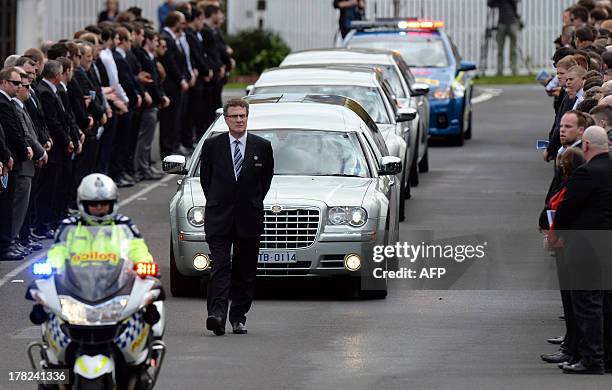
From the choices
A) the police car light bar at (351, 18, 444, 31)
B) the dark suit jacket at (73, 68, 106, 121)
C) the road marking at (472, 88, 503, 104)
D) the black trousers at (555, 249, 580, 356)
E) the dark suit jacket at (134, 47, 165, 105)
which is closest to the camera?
the black trousers at (555, 249, 580, 356)

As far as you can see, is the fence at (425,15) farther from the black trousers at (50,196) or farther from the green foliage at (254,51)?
the black trousers at (50,196)

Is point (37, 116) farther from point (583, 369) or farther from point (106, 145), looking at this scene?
point (583, 369)

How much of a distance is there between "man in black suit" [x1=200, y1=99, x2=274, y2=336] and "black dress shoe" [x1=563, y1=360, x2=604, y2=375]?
8.87ft

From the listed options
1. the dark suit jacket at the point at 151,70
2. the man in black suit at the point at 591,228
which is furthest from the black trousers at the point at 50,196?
the man in black suit at the point at 591,228

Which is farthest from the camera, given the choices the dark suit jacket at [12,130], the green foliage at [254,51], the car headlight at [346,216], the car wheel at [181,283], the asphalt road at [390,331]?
the green foliage at [254,51]

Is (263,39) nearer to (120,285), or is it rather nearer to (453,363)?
(453,363)

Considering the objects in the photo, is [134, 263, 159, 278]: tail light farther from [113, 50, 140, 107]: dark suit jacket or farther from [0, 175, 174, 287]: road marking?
[113, 50, 140, 107]: dark suit jacket

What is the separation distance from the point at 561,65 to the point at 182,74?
35.1 feet

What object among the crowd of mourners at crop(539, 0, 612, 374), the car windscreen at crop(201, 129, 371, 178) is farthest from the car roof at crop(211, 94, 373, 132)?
the crowd of mourners at crop(539, 0, 612, 374)

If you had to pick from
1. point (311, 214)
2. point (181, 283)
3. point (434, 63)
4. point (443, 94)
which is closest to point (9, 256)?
point (181, 283)

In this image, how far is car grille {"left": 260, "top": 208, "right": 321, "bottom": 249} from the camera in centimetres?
1581

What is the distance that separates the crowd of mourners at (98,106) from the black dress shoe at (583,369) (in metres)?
6.80

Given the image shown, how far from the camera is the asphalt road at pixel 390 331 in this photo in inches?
496

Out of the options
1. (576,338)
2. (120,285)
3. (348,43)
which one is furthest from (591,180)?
(348,43)
